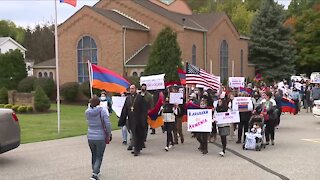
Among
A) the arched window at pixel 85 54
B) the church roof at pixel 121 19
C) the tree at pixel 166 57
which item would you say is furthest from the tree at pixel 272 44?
the tree at pixel 166 57

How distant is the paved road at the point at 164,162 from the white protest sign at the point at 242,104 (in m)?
1.19

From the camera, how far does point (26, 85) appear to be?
3984cm

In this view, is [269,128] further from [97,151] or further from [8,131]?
[8,131]

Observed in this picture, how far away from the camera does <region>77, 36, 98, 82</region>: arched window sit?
41344mm

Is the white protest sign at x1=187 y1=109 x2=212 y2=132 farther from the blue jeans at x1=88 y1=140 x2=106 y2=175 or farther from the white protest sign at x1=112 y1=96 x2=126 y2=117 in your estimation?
the blue jeans at x1=88 y1=140 x2=106 y2=175

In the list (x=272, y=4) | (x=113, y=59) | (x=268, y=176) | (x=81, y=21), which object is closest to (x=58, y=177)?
(x=268, y=176)

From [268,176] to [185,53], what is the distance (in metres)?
31.4

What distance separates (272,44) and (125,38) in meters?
21.1

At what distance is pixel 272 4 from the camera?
5500 cm

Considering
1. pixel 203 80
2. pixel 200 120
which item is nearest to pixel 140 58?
pixel 203 80

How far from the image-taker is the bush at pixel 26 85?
3978 cm

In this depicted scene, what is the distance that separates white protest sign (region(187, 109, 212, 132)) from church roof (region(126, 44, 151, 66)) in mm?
25098

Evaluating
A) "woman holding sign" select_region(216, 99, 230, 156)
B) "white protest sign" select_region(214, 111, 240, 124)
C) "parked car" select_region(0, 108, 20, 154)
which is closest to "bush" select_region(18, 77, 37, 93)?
"woman holding sign" select_region(216, 99, 230, 156)

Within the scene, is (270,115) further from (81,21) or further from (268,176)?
(81,21)
